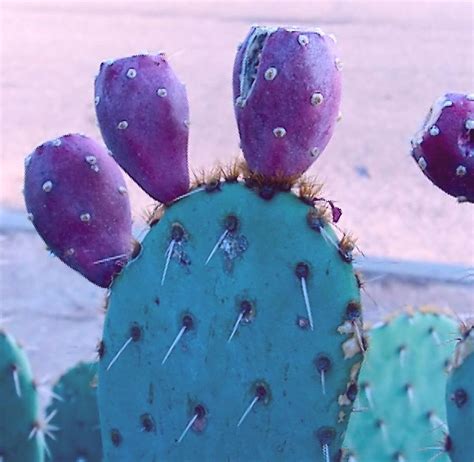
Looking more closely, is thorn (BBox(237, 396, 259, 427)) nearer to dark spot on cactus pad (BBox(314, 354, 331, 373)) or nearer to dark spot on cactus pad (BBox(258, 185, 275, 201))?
dark spot on cactus pad (BBox(314, 354, 331, 373))

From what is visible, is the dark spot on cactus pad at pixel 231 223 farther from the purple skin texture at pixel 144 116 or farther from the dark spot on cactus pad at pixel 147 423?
the dark spot on cactus pad at pixel 147 423

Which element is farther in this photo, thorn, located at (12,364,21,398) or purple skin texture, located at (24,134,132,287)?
thorn, located at (12,364,21,398)

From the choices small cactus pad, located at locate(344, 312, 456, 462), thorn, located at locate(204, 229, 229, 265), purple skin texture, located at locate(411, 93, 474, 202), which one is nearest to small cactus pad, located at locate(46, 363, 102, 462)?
small cactus pad, located at locate(344, 312, 456, 462)

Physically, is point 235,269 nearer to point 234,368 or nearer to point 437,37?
point 234,368

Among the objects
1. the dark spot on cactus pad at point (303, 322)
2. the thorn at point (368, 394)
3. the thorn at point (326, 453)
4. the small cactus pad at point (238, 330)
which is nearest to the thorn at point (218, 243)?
the small cactus pad at point (238, 330)

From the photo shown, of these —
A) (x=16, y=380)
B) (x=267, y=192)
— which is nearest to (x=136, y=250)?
(x=267, y=192)

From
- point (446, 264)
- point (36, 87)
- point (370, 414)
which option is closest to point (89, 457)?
point (370, 414)
